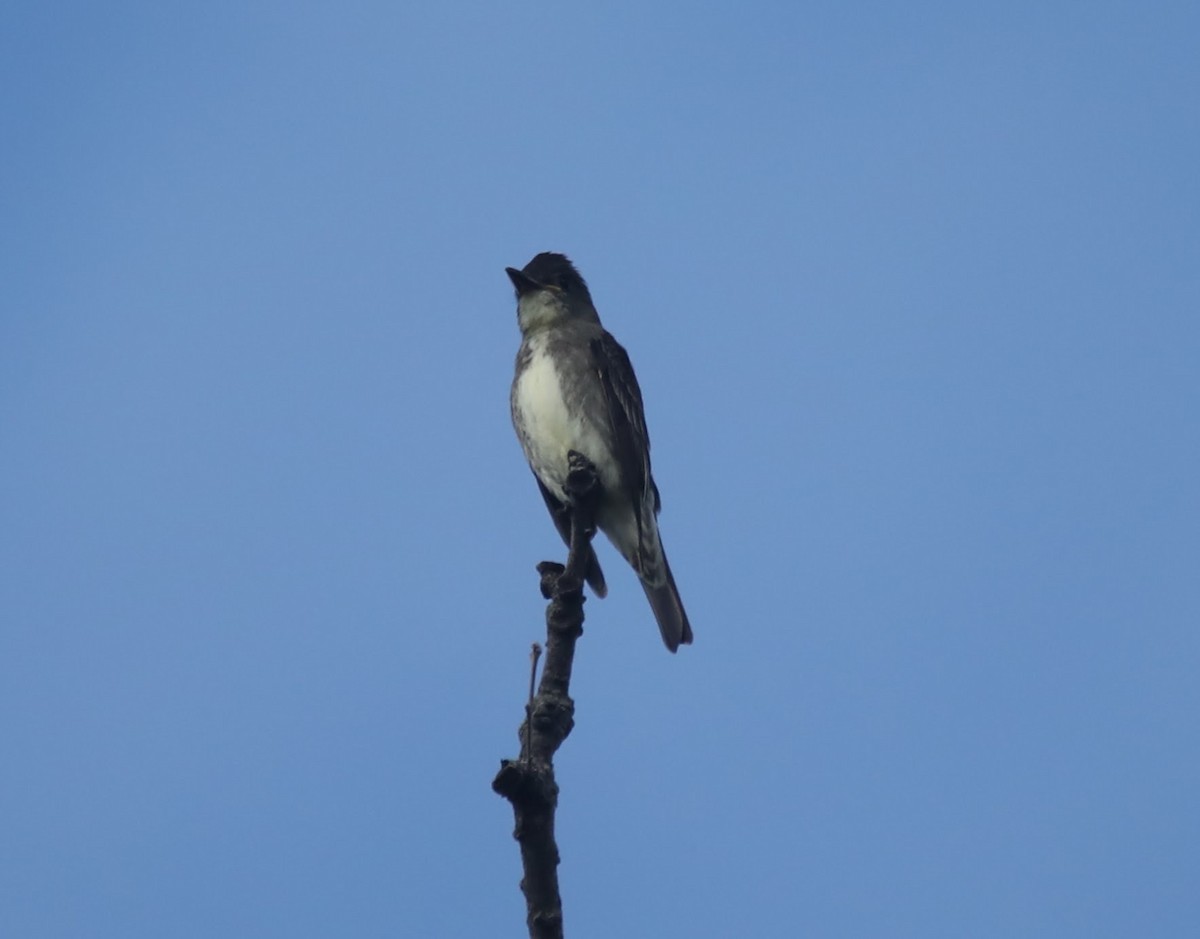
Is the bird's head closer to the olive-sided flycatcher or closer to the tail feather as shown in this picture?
the olive-sided flycatcher

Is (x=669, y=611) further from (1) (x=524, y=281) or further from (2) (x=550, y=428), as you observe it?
(1) (x=524, y=281)

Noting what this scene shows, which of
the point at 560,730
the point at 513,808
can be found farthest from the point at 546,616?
the point at 513,808

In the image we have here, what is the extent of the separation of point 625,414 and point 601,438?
0.26 m

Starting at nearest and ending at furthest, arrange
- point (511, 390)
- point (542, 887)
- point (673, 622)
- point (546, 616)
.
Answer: point (542, 887)
point (546, 616)
point (673, 622)
point (511, 390)

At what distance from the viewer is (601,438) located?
834 centimetres

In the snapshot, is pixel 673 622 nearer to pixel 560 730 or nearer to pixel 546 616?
pixel 546 616

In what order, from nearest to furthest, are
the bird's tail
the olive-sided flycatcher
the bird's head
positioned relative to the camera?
the bird's tail, the olive-sided flycatcher, the bird's head

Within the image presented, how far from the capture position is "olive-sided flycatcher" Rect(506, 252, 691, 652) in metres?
8.31

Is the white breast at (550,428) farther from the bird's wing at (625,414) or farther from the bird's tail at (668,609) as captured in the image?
the bird's tail at (668,609)

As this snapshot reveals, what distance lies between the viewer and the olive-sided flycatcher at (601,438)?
8312 millimetres

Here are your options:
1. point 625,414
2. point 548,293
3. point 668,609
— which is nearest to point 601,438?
point 625,414

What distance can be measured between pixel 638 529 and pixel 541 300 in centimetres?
167

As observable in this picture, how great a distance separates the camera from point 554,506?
354 inches

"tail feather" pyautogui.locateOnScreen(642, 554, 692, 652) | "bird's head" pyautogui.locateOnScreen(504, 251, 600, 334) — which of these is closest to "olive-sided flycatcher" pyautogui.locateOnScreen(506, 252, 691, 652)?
"tail feather" pyautogui.locateOnScreen(642, 554, 692, 652)
